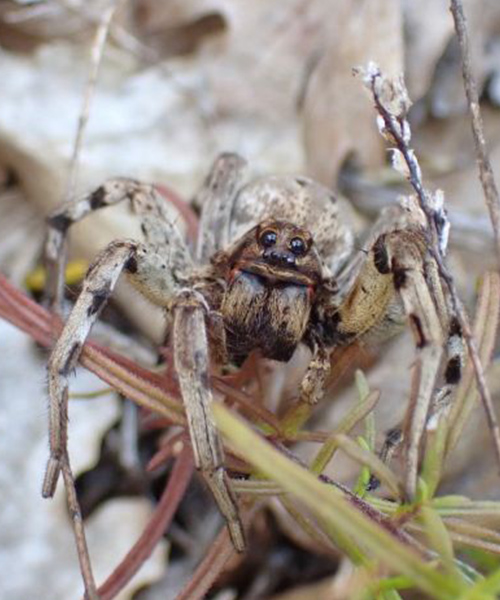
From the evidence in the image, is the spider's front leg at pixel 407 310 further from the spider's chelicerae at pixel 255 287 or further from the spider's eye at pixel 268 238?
the spider's eye at pixel 268 238

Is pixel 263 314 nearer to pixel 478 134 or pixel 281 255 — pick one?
pixel 281 255

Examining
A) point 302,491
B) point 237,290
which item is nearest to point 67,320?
point 237,290

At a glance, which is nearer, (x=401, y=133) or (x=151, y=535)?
(x=401, y=133)

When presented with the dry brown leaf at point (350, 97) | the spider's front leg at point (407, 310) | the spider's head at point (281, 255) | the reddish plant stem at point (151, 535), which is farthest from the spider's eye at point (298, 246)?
the dry brown leaf at point (350, 97)

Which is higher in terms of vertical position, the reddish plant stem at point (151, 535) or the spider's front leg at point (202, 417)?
the spider's front leg at point (202, 417)

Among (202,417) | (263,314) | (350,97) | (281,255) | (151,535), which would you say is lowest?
(151,535)

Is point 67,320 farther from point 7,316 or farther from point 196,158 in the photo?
point 196,158

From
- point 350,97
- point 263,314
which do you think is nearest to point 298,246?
point 263,314
